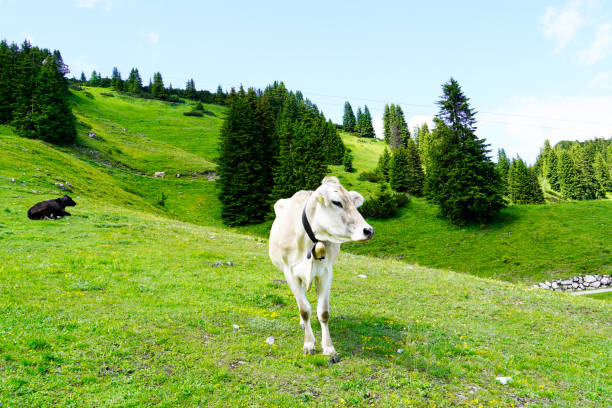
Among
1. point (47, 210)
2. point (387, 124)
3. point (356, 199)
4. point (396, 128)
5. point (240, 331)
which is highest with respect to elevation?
point (387, 124)

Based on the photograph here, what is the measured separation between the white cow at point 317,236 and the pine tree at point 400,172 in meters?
64.8

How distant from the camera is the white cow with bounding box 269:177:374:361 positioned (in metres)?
5.34

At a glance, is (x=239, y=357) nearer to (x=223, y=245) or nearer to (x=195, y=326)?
(x=195, y=326)

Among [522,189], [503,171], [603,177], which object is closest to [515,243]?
[522,189]

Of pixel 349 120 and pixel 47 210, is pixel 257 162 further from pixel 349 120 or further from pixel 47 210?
pixel 349 120

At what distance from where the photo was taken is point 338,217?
5375 mm

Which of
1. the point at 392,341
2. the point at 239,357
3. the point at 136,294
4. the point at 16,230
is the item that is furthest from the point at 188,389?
the point at 16,230

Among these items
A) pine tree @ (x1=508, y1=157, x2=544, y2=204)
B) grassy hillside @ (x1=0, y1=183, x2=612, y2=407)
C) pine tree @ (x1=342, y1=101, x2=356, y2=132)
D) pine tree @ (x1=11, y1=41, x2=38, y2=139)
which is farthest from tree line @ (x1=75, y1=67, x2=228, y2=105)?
grassy hillside @ (x1=0, y1=183, x2=612, y2=407)

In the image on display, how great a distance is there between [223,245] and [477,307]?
13375mm

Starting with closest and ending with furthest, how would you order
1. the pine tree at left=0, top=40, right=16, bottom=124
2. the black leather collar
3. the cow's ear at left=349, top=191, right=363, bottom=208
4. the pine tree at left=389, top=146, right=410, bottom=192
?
the cow's ear at left=349, top=191, right=363, bottom=208 → the black leather collar → the pine tree at left=0, top=40, right=16, bottom=124 → the pine tree at left=389, top=146, right=410, bottom=192

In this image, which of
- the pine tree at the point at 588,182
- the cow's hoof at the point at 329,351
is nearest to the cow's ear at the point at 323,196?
the cow's hoof at the point at 329,351

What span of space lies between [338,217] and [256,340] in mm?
3722

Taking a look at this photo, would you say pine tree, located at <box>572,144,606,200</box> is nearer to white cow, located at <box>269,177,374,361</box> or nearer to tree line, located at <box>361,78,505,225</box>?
tree line, located at <box>361,78,505,225</box>

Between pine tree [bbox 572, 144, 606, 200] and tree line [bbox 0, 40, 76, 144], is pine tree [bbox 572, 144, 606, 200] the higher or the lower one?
the lower one
